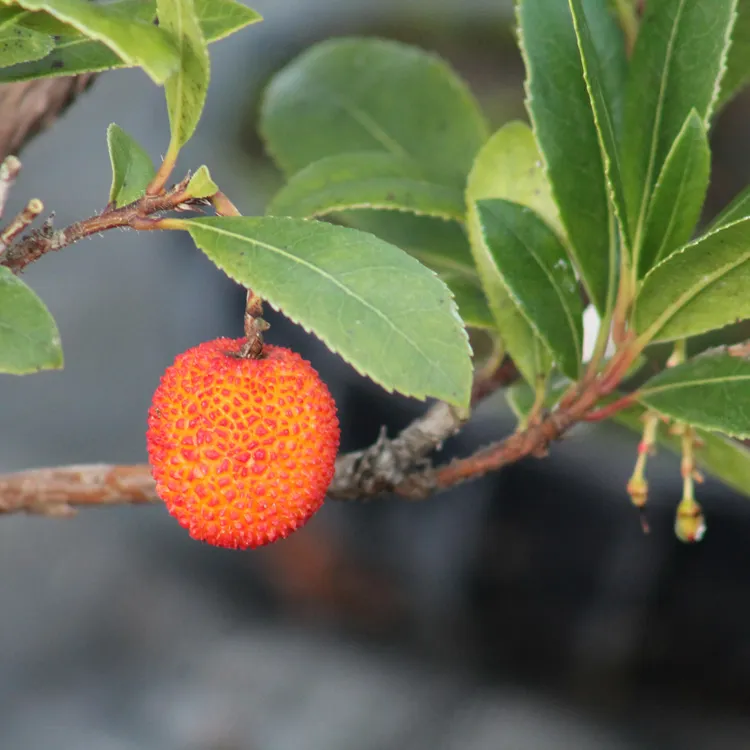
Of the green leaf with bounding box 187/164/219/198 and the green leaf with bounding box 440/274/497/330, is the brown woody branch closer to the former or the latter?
the green leaf with bounding box 440/274/497/330

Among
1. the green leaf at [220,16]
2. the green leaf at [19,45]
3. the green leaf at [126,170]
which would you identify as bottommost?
the green leaf at [126,170]

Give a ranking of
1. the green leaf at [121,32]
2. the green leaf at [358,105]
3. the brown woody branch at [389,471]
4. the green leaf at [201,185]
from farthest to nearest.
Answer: the green leaf at [358,105] → the brown woody branch at [389,471] → the green leaf at [201,185] → the green leaf at [121,32]

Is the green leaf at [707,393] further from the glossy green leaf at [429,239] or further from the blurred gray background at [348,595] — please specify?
the blurred gray background at [348,595]

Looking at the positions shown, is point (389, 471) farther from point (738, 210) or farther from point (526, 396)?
point (738, 210)

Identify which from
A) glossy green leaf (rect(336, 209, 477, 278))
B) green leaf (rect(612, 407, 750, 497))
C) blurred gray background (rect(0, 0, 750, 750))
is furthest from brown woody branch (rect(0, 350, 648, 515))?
blurred gray background (rect(0, 0, 750, 750))

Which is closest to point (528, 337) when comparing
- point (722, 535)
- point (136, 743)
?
point (722, 535)

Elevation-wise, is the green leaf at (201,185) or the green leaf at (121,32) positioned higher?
the green leaf at (121,32)

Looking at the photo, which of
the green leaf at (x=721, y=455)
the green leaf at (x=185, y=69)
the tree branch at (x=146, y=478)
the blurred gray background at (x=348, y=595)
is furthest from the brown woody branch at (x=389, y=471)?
the blurred gray background at (x=348, y=595)
